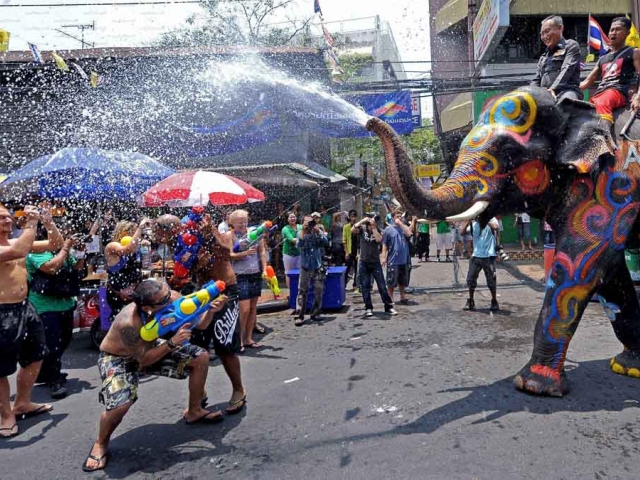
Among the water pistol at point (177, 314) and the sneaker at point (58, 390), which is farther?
the sneaker at point (58, 390)

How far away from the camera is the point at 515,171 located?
13.6ft

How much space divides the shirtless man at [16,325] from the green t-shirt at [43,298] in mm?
784

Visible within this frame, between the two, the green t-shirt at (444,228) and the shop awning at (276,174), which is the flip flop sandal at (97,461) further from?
the green t-shirt at (444,228)

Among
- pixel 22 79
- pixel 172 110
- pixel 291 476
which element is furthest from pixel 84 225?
pixel 291 476

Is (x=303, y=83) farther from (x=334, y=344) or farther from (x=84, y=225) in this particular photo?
(x=334, y=344)

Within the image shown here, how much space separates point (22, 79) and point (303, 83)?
764 cm

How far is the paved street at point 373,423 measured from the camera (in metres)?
3.22

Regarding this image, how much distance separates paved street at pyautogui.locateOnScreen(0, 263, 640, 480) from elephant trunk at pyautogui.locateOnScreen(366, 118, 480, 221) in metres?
1.65

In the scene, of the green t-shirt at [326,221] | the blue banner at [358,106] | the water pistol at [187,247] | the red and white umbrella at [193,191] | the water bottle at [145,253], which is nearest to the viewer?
the water pistol at [187,247]

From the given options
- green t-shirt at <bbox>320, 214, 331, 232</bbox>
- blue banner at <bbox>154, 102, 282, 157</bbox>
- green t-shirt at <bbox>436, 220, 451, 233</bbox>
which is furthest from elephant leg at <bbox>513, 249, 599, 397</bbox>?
green t-shirt at <bbox>436, 220, 451, 233</bbox>

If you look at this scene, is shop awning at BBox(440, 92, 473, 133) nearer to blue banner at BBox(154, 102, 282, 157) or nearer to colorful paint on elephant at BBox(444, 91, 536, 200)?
blue banner at BBox(154, 102, 282, 157)

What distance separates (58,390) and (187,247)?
2.18 meters

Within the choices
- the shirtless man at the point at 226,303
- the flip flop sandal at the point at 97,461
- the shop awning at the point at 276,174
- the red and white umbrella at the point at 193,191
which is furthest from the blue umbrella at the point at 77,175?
the flip flop sandal at the point at 97,461

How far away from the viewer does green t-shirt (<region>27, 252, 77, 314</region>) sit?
16.9 ft
